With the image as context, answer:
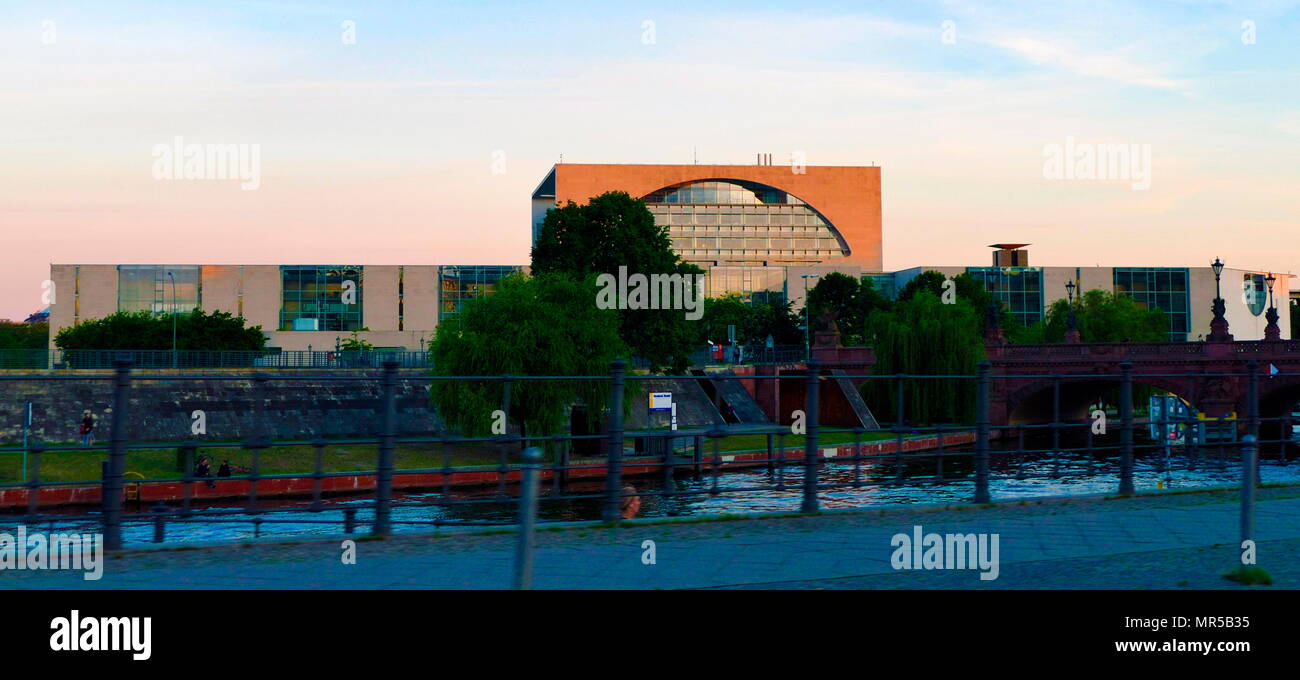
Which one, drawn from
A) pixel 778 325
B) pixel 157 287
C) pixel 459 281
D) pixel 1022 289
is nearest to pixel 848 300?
pixel 778 325

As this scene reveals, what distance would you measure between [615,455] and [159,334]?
274ft

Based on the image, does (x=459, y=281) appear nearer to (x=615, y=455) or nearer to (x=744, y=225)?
(x=744, y=225)

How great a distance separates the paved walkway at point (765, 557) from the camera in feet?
24.5

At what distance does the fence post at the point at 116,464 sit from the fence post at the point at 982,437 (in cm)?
836

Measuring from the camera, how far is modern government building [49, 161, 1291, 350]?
106 meters

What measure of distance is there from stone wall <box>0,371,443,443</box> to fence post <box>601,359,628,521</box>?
35215 millimetres

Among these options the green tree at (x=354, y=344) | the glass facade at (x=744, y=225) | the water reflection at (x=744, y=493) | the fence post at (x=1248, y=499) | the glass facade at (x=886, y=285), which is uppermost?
the glass facade at (x=744, y=225)

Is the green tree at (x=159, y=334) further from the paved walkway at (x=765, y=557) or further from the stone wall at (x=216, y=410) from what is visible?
the paved walkway at (x=765, y=557)

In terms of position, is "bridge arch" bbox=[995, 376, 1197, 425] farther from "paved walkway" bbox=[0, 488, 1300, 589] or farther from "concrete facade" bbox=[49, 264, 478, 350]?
"concrete facade" bbox=[49, 264, 478, 350]

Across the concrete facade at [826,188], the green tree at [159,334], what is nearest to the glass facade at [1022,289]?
the concrete facade at [826,188]

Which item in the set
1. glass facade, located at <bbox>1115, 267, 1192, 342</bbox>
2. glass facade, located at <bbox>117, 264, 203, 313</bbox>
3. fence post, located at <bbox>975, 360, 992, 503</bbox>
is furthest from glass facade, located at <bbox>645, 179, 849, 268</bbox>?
fence post, located at <bbox>975, 360, 992, 503</bbox>

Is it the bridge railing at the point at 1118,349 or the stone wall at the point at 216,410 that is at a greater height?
the bridge railing at the point at 1118,349
